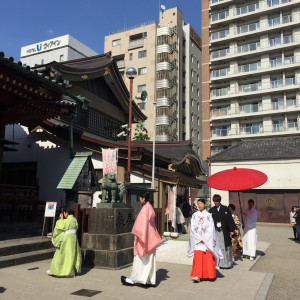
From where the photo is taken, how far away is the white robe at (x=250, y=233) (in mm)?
9773

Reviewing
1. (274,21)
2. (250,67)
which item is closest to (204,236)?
(250,67)

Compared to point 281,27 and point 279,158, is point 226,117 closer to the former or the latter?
point 281,27

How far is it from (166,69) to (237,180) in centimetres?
4212

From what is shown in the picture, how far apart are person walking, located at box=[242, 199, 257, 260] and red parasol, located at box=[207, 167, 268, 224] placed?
152 cm

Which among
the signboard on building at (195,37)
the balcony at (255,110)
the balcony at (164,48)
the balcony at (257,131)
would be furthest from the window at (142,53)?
the balcony at (257,131)

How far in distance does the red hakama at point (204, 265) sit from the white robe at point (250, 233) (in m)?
3.57

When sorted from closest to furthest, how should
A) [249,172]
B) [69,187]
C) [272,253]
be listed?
[249,172] < [69,187] < [272,253]

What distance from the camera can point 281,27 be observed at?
4431 centimetres

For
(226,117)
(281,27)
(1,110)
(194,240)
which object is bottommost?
(194,240)

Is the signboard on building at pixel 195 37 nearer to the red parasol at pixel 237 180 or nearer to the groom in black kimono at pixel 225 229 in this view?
the red parasol at pixel 237 180

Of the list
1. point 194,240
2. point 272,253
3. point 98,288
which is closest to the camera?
point 98,288

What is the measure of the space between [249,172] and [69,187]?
5.85m

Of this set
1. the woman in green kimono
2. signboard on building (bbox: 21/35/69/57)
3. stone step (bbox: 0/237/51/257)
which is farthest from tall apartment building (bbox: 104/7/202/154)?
the woman in green kimono

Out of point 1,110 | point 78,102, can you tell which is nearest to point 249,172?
point 78,102
